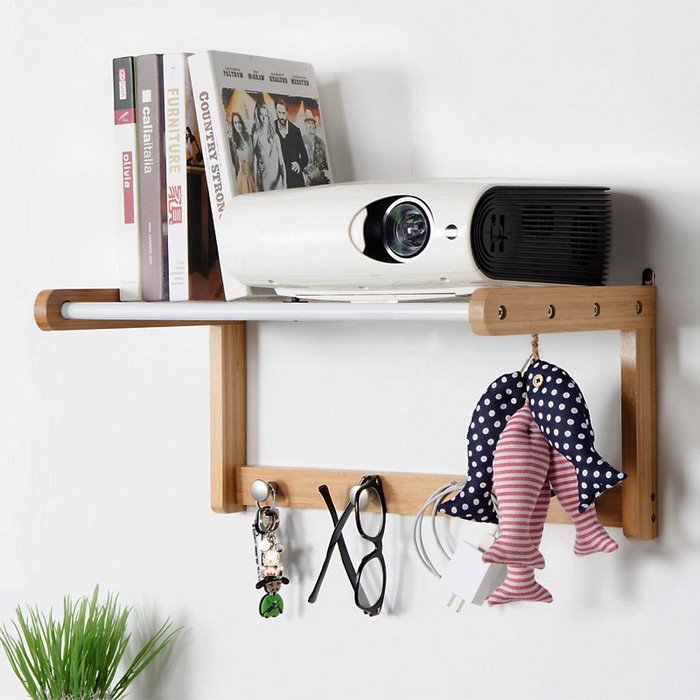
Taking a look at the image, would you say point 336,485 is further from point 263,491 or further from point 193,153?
point 193,153

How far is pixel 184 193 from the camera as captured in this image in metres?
1.00

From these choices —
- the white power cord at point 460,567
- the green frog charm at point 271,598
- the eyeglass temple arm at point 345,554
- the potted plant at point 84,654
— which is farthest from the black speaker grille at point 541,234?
the potted plant at point 84,654

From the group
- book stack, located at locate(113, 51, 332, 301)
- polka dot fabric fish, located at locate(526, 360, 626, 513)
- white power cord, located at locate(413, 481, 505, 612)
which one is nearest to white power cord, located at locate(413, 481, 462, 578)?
white power cord, located at locate(413, 481, 505, 612)

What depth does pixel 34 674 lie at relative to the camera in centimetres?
A: 115

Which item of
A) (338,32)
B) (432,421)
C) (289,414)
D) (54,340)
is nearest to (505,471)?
(432,421)

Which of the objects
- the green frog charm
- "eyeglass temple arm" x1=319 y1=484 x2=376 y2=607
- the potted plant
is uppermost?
"eyeglass temple arm" x1=319 y1=484 x2=376 y2=607

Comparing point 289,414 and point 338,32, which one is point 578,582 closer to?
point 289,414

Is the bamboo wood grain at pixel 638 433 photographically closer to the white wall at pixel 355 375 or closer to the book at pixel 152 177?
the white wall at pixel 355 375

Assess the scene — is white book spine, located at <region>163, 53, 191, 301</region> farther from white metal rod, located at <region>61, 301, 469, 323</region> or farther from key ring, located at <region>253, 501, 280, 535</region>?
key ring, located at <region>253, 501, 280, 535</region>

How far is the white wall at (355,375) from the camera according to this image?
0.98m

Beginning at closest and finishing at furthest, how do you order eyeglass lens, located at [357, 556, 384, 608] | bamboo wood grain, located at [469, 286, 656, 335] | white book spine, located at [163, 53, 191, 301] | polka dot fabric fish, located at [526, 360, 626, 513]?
1. bamboo wood grain, located at [469, 286, 656, 335]
2. polka dot fabric fish, located at [526, 360, 626, 513]
3. white book spine, located at [163, 53, 191, 301]
4. eyeglass lens, located at [357, 556, 384, 608]

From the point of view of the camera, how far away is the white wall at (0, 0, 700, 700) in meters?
0.98

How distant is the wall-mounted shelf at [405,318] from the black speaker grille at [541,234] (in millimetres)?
30

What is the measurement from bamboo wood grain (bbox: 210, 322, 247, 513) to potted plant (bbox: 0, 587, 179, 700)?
0.17 meters
